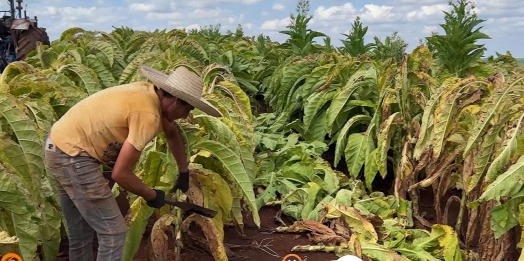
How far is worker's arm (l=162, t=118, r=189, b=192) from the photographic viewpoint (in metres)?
2.45

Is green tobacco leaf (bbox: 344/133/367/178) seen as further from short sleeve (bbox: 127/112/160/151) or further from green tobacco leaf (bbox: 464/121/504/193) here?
short sleeve (bbox: 127/112/160/151)

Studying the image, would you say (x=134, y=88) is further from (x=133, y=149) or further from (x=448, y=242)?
(x=448, y=242)

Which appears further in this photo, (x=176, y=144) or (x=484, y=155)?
(x=484, y=155)

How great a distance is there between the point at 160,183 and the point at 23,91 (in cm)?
96

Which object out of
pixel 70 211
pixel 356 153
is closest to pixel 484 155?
pixel 356 153

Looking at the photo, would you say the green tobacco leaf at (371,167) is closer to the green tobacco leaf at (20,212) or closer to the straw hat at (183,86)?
the straw hat at (183,86)

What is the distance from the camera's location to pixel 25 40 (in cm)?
1003

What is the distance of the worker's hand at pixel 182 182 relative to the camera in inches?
100

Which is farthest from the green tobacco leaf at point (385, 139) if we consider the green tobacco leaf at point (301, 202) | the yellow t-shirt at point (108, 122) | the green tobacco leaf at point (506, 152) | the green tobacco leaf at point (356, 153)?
the yellow t-shirt at point (108, 122)

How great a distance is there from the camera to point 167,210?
2811 mm

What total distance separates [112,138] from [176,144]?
319 mm

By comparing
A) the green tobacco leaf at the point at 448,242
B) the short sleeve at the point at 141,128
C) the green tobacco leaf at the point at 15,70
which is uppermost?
the green tobacco leaf at the point at 15,70

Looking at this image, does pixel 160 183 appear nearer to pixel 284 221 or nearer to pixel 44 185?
pixel 44 185

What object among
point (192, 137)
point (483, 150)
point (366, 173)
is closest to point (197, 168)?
point (192, 137)
